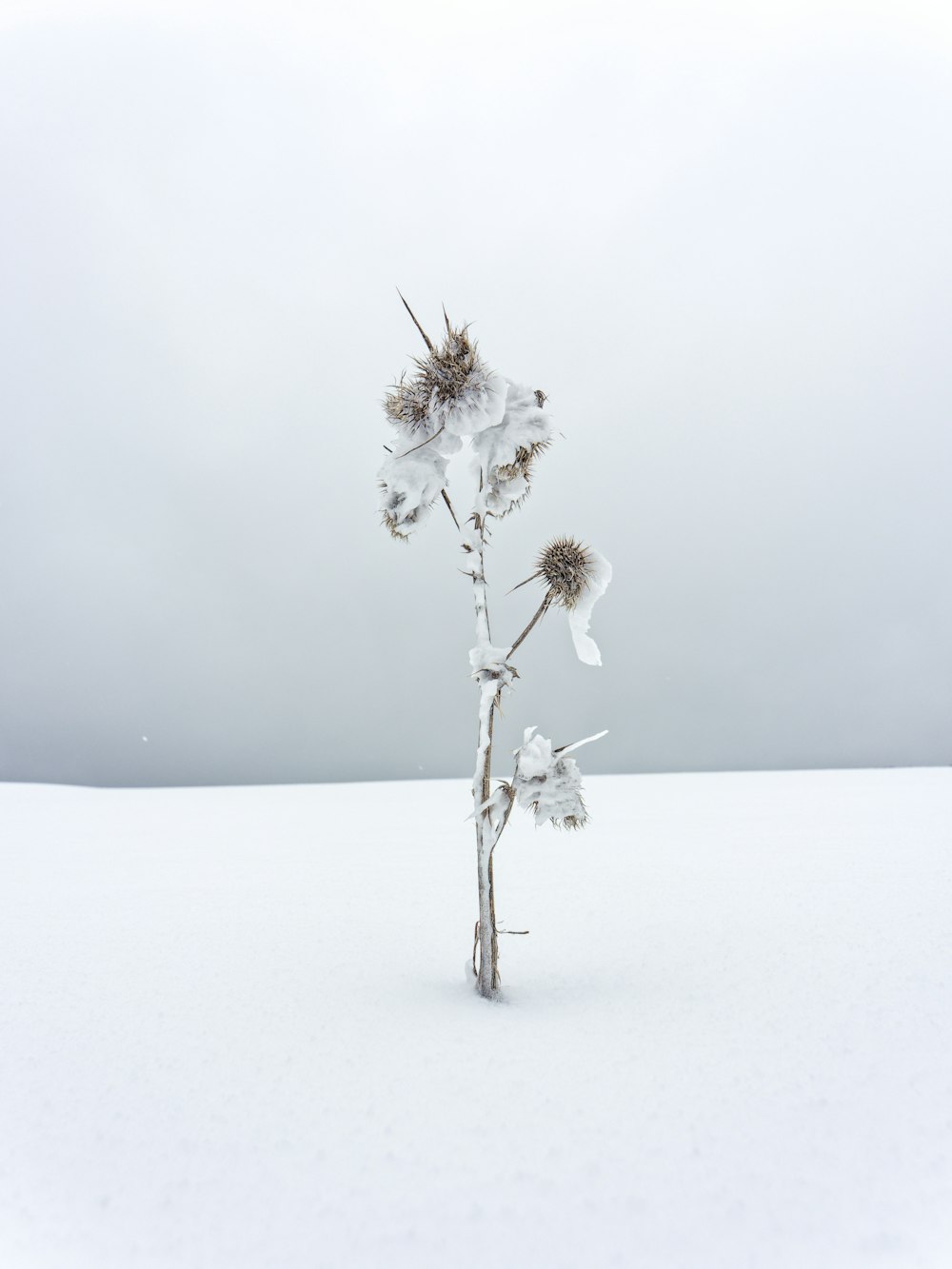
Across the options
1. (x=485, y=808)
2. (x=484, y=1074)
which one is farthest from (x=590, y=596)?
(x=484, y=1074)

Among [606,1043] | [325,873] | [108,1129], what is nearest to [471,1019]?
[606,1043]

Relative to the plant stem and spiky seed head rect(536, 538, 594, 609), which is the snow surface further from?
spiky seed head rect(536, 538, 594, 609)

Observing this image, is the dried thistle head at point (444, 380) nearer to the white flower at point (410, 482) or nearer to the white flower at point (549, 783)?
the white flower at point (410, 482)

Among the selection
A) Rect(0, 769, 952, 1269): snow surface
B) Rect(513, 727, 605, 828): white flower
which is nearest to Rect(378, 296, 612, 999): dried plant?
Rect(513, 727, 605, 828): white flower

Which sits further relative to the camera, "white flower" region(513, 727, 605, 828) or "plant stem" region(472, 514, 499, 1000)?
"plant stem" region(472, 514, 499, 1000)

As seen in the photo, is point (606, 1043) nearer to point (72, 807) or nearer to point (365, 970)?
point (365, 970)

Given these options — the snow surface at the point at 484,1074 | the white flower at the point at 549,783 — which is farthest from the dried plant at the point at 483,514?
the snow surface at the point at 484,1074

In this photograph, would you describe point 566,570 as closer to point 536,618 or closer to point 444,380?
point 536,618
